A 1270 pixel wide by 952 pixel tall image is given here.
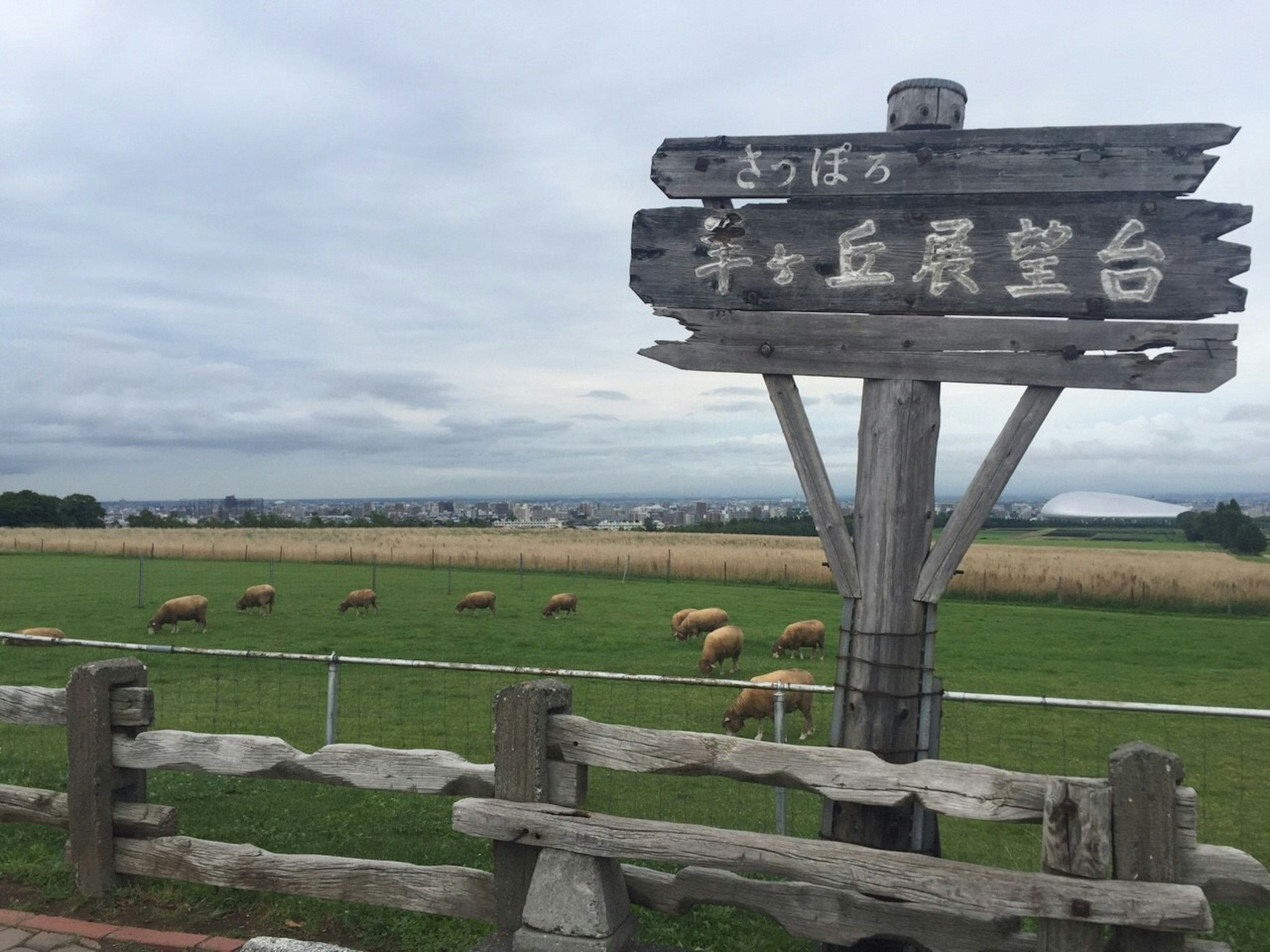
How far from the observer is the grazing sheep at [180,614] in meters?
20.1

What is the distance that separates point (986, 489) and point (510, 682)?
1133 centimetres

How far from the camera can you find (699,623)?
64.2 feet

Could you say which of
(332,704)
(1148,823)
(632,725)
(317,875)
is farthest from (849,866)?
(332,704)

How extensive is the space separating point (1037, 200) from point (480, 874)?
392 centimetres

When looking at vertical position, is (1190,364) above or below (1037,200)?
below

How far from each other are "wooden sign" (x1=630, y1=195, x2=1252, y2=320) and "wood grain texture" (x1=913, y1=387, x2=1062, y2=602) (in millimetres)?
418

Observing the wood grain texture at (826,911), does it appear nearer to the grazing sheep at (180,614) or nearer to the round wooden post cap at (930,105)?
the round wooden post cap at (930,105)

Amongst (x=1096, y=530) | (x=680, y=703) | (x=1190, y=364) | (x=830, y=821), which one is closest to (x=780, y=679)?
(x=680, y=703)

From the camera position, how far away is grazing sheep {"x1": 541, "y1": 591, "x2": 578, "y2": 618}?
23.5m

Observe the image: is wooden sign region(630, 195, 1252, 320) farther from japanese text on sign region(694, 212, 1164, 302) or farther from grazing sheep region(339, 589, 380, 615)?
grazing sheep region(339, 589, 380, 615)

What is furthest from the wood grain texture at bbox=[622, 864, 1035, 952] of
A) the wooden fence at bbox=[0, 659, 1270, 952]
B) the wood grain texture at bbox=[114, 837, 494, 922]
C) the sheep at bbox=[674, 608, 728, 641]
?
the sheep at bbox=[674, 608, 728, 641]

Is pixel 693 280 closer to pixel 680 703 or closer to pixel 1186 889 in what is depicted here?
pixel 1186 889

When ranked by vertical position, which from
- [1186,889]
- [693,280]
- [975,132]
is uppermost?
[975,132]

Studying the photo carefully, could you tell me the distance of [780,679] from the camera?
11.3 m
